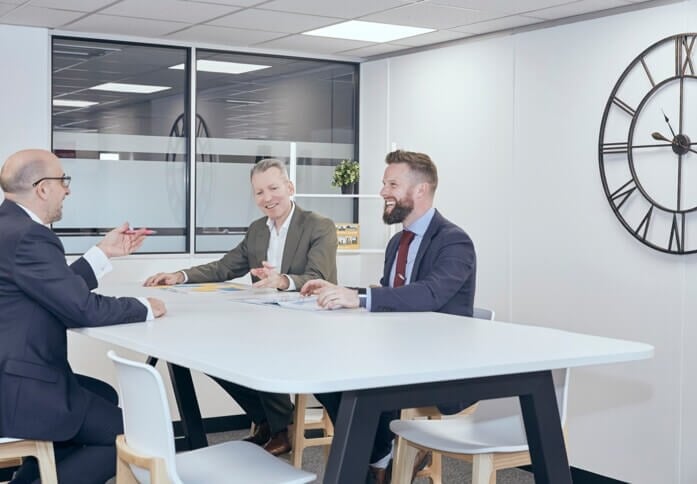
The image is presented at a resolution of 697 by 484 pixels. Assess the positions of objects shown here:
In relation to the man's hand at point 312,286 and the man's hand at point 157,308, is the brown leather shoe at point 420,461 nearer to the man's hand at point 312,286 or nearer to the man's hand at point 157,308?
the man's hand at point 312,286

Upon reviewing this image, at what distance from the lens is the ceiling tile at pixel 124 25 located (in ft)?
17.3

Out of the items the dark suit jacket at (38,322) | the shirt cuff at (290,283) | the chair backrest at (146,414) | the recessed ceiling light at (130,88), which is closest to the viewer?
the chair backrest at (146,414)

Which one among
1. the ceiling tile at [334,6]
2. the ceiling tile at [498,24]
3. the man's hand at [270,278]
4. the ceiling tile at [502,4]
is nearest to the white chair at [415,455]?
the man's hand at [270,278]

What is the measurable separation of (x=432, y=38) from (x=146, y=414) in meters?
3.75

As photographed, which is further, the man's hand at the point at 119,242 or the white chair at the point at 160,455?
the man's hand at the point at 119,242

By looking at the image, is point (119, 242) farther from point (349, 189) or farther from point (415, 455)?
point (349, 189)

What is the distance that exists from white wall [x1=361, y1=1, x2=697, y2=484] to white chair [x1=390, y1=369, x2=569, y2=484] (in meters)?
1.64

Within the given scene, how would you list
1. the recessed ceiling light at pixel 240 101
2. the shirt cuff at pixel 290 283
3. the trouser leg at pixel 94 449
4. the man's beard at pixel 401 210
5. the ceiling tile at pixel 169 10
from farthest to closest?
the recessed ceiling light at pixel 240 101, the ceiling tile at pixel 169 10, the shirt cuff at pixel 290 283, the man's beard at pixel 401 210, the trouser leg at pixel 94 449

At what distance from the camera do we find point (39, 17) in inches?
206

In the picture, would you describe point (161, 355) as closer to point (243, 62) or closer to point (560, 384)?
point (560, 384)

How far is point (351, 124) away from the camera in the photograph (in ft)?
21.9

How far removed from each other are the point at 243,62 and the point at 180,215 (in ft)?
3.46

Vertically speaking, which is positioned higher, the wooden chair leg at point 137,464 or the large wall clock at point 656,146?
the large wall clock at point 656,146

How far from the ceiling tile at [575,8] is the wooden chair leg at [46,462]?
307 cm
